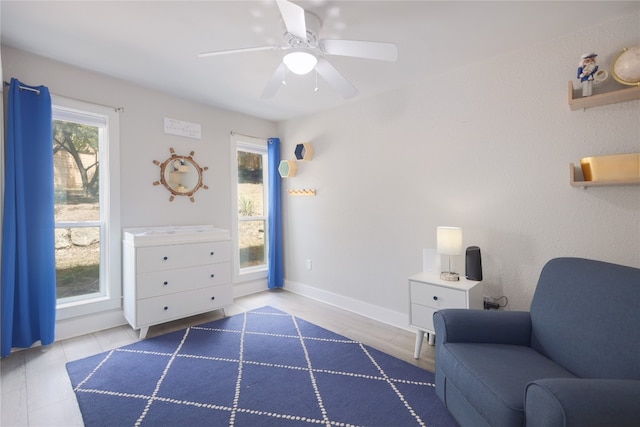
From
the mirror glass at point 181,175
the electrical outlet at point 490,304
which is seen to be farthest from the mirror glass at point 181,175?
the electrical outlet at point 490,304

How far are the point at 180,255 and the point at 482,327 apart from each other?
2.59 meters

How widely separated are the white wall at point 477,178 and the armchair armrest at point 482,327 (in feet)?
2.11

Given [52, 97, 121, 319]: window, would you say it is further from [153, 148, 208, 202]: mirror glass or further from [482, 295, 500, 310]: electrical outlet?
[482, 295, 500, 310]: electrical outlet

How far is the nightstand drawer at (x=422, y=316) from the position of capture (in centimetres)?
221

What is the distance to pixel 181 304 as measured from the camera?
2.85 metres

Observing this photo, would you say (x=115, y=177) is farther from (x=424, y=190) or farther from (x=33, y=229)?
(x=424, y=190)

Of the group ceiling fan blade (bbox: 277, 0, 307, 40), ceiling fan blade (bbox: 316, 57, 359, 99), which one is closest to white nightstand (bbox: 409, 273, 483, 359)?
ceiling fan blade (bbox: 316, 57, 359, 99)

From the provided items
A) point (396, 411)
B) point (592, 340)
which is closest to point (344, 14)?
point (592, 340)

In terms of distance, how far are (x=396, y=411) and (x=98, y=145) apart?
3394mm

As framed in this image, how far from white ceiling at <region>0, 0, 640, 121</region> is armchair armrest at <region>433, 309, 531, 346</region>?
1.85 metres

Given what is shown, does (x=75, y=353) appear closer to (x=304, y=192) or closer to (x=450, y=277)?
(x=304, y=192)

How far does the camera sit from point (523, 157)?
2217 millimetres

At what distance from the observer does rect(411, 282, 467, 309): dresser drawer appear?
2.08 m

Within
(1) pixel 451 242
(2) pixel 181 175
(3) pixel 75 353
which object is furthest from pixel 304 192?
(3) pixel 75 353
